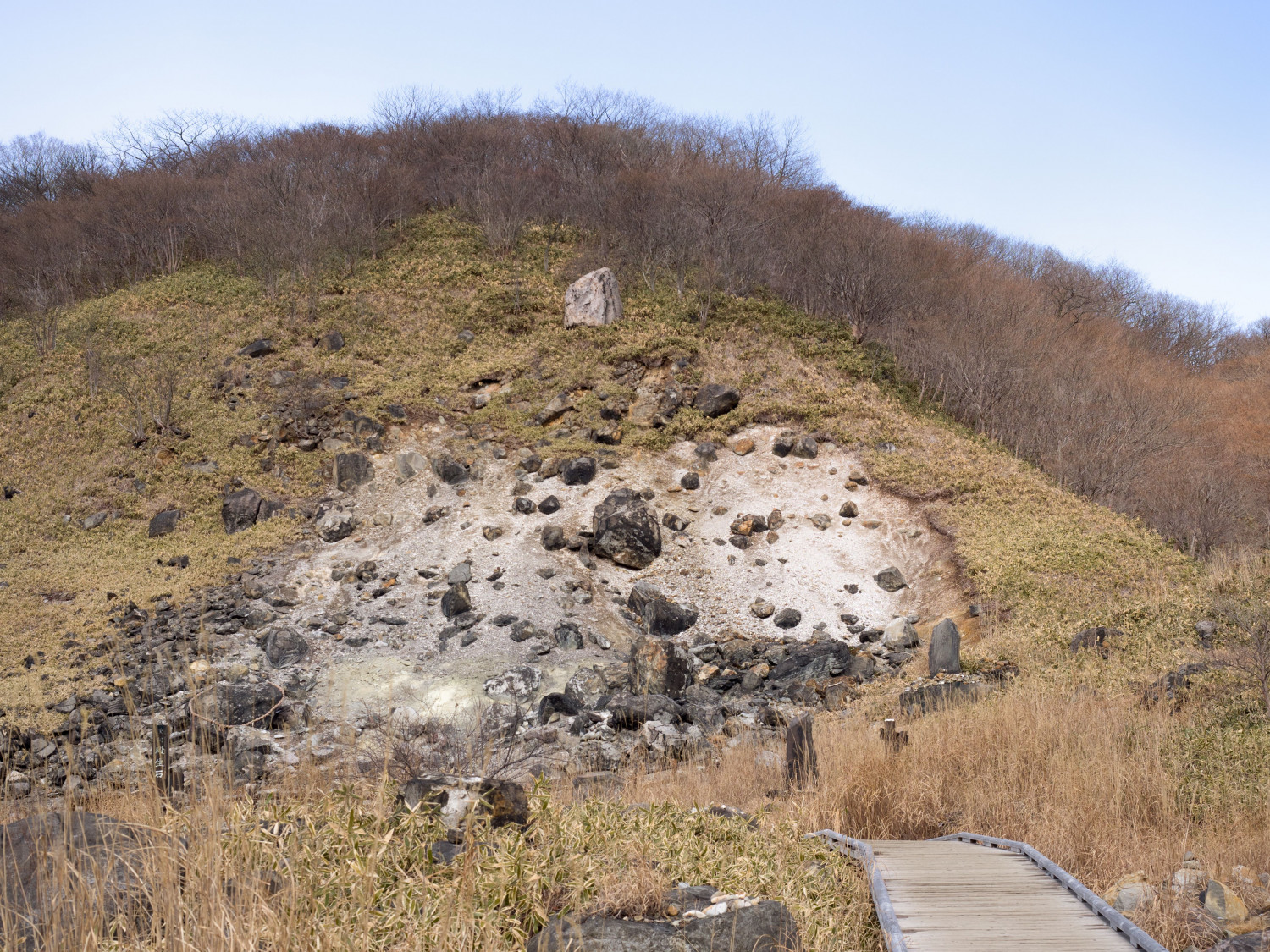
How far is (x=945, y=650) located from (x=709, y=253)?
17.4m

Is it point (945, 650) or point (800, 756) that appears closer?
point (800, 756)

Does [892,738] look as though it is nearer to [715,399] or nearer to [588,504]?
[588,504]

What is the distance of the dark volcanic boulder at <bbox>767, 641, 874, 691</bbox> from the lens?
11.5 metres

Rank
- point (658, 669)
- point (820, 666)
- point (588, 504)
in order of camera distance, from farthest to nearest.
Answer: point (588, 504) < point (820, 666) < point (658, 669)

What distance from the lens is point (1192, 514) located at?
1802 cm

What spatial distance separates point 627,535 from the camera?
14469mm

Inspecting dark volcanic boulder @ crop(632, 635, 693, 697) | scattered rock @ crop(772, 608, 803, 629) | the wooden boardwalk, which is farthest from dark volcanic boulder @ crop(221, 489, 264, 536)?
the wooden boardwalk

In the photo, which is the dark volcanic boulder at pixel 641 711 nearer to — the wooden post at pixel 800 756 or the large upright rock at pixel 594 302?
the wooden post at pixel 800 756

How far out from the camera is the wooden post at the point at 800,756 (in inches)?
243

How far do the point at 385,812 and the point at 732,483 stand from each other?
45.0 ft

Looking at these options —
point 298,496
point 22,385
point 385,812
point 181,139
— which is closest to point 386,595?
point 298,496

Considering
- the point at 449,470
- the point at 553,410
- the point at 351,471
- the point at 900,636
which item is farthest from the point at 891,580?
the point at 351,471

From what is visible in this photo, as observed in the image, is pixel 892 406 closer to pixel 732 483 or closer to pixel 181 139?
pixel 732 483

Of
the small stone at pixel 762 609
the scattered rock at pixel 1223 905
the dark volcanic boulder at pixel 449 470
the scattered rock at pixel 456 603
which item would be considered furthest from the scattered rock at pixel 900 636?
the dark volcanic boulder at pixel 449 470
